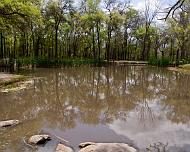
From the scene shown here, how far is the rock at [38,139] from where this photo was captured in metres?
9.40

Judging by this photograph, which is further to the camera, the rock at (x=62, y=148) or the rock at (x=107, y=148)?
the rock at (x=62, y=148)

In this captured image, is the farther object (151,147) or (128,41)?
(128,41)

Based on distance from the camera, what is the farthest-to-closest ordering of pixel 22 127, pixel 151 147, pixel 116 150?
pixel 22 127 → pixel 151 147 → pixel 116 150

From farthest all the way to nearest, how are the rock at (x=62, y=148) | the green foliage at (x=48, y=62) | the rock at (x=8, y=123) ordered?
the green foliage at (x=48, y=62), the rock at (x=8, y=123), the rock at (x=62, y=148)

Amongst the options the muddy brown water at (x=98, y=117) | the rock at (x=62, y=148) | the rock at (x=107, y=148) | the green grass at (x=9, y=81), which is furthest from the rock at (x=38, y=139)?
the green grass at (x=9, y=81)

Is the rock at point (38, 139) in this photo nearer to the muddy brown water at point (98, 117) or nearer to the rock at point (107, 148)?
the muddy brown water at point (98, 117)

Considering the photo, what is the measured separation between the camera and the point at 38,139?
953 cm

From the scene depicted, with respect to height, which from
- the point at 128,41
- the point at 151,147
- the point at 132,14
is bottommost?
the point at 151,147

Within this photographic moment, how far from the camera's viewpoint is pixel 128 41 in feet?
249

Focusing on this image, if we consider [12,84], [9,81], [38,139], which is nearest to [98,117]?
[38,139]

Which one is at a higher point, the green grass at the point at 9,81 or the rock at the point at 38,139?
the green grass at the point at 9,81

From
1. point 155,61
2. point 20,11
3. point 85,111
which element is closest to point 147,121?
point 85,111

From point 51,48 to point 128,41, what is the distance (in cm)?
1824

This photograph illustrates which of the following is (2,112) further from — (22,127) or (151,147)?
(151,147)
